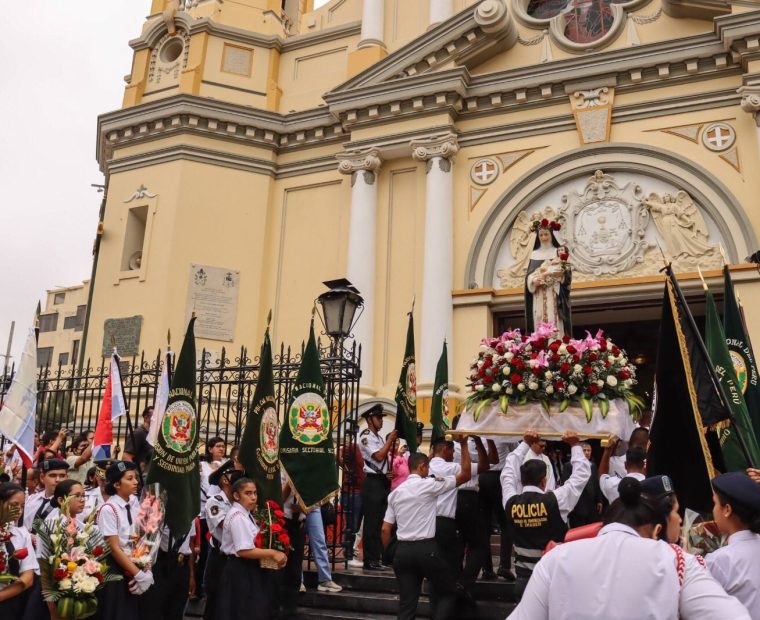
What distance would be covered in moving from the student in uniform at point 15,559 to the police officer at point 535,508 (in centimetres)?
367

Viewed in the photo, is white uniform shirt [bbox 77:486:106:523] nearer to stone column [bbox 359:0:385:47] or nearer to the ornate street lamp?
the ornate street lamp

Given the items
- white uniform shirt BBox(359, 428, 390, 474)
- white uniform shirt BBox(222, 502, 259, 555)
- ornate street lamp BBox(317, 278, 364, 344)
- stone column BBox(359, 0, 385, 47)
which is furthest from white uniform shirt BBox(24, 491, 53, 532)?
stone column BBox(359, 0, 385, 47)

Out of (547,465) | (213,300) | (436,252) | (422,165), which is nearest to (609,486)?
(547,465)

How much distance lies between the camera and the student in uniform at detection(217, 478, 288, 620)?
648cm

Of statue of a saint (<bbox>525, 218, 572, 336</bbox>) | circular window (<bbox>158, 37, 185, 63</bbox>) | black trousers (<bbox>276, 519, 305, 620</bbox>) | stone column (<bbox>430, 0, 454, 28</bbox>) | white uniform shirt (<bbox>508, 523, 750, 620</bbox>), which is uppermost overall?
circular window (<bbox>158, 37, 185, 63</bbox>)

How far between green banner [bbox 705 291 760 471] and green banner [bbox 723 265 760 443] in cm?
146

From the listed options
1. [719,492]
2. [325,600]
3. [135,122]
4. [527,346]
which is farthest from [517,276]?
[719,492]

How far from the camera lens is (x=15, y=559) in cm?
563

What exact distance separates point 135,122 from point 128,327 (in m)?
4.79

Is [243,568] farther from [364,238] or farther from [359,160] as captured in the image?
[359,160]

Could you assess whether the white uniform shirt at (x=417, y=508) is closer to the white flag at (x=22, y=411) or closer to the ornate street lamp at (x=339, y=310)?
the ornate street lamp at (x=339, y=310)

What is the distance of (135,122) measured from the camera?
17.7m

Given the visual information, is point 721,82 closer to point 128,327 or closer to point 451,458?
point 451,458

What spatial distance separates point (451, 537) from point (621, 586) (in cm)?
496
